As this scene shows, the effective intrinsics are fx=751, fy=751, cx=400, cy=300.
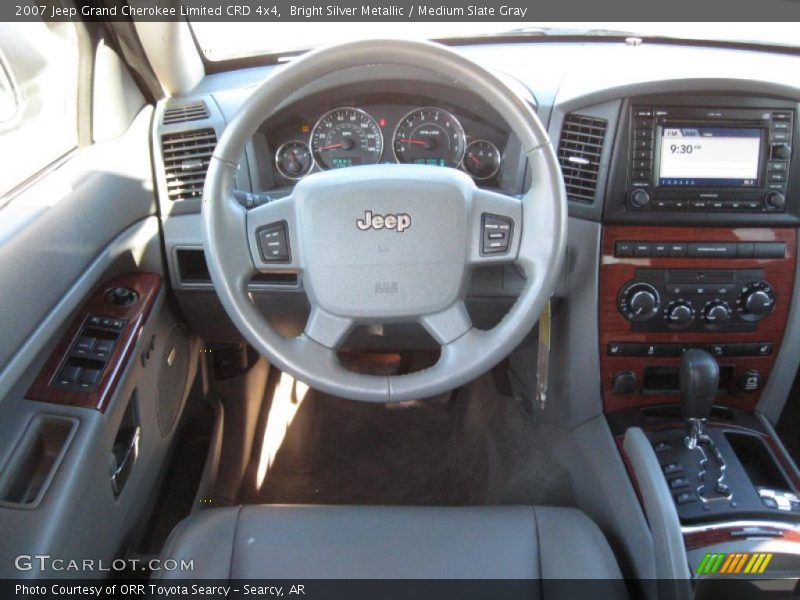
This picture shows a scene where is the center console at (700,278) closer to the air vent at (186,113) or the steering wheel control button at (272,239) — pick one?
the steering wheel control button at (272,239)

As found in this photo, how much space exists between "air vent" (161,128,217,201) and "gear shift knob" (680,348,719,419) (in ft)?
3.95

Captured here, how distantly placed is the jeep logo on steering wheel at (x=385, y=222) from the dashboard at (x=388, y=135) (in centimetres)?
44

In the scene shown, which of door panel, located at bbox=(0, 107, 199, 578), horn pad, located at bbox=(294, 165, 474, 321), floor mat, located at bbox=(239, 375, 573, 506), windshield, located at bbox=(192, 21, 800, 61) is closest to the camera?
door panel, located at bbox=(0, 107, 199, 578)

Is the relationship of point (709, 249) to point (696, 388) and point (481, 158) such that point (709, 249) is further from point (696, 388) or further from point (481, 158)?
point (481, 158)

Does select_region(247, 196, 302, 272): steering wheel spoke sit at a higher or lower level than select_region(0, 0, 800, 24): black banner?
lower

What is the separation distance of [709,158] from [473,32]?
30.2 inches

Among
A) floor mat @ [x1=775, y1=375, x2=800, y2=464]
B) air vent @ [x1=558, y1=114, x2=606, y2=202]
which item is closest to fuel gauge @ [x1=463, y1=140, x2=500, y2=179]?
air vent @ [x1=558, y1=114, x2=606, y2=202]

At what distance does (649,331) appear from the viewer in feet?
6.08

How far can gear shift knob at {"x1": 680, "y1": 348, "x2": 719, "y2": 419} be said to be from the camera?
1.64 metres

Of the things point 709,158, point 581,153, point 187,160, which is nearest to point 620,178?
point 581,153

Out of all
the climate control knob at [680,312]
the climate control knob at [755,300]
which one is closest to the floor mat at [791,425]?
the climate control knob at [755,300]

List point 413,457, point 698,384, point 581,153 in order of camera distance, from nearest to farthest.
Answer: point 698,384, point 581,153, point 413,457

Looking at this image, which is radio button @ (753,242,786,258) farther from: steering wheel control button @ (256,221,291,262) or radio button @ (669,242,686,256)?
steering wheel control button @ (256,221,291,262)

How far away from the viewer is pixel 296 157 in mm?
1830
